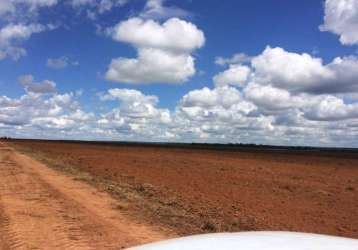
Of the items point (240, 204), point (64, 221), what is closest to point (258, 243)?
point (64, 221)

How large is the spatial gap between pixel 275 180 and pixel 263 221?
1135 centimetres

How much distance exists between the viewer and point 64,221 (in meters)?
A: 11.1

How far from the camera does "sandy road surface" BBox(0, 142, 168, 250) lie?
915 cm

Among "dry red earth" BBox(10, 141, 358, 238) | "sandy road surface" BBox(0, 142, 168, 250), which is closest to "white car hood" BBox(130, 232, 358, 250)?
"sandy road surface" BBox(0, 142, 168, 250)

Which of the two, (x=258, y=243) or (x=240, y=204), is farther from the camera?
(x=240, y=204)

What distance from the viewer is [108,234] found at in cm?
986

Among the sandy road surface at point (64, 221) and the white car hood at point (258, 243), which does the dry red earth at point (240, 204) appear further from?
the white car hood at point (258, 243)

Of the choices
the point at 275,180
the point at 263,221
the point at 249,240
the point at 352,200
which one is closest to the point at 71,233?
the point at 263,221

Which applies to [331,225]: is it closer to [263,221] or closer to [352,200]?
[263,221]

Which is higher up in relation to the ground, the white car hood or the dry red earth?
the white car hood

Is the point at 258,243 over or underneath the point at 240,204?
over

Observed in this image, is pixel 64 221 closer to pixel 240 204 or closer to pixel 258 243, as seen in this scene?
pixel 240 204

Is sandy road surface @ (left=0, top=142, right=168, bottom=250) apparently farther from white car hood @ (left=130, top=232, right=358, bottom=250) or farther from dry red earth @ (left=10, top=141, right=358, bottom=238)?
white car hood @ (left=130, top=232, right=358, bottom=250)

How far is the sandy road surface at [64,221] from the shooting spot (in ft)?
30.0
